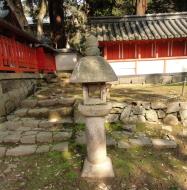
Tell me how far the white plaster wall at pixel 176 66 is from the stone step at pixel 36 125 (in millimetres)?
9695

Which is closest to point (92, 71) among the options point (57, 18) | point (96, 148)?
point (96, 148)

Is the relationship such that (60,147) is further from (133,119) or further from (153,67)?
(153,67)

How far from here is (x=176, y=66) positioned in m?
14.9

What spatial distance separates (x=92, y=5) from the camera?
23609 millimetres

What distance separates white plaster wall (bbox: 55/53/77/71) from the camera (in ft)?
56.7

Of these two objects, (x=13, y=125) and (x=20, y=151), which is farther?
(x=13, y=125)

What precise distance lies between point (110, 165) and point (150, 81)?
10502mm

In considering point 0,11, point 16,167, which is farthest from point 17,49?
point 0,11

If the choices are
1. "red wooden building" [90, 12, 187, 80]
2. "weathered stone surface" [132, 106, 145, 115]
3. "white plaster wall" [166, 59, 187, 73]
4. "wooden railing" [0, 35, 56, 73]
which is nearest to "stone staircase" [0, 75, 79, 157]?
"wooden railing" [0, 35, 56, 73]

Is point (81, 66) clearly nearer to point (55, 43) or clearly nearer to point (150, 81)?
point (150, 81)

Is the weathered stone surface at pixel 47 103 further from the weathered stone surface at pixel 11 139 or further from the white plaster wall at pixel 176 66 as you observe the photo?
the white plaster wall at pixel 176 66

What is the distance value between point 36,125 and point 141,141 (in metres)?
2.76

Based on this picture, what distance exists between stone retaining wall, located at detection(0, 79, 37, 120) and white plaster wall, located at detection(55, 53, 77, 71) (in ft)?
27.7

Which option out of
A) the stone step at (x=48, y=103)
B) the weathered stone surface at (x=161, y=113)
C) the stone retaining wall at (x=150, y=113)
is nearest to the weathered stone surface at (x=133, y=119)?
the stone retaining wall at (x=150, y=113)
